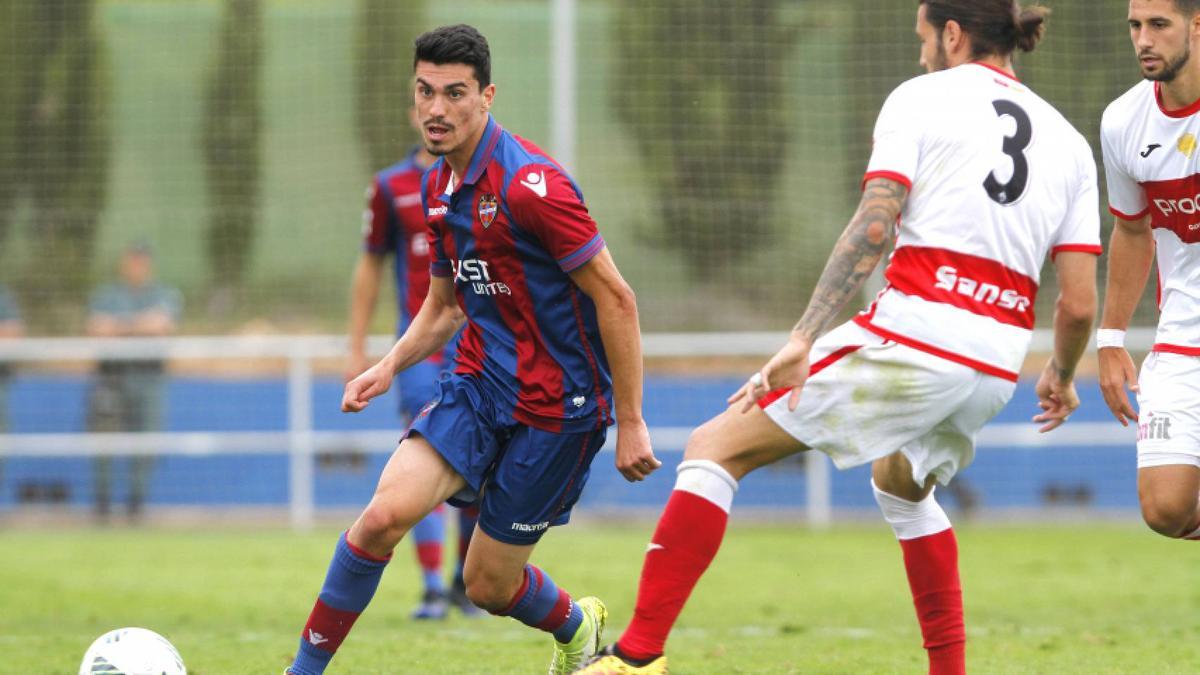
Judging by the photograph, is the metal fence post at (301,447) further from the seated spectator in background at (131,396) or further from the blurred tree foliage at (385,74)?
the blurred tree foliage at (385,74)

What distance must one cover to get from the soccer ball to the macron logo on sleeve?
180cm

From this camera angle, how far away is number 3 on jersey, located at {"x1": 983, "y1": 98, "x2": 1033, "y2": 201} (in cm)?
471

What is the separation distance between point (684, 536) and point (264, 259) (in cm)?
1900

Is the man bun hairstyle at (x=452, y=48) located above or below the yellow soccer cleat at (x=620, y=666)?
above

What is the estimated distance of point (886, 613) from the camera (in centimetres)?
850

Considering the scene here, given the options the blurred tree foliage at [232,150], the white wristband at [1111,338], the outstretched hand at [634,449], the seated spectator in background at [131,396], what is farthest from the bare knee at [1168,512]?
the blurred tree foliage at [232,150]

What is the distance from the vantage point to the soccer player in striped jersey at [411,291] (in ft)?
26.6

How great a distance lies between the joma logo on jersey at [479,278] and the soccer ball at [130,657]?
1469 mm

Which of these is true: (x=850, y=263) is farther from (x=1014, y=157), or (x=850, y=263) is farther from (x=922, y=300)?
(x=1014, y=157)

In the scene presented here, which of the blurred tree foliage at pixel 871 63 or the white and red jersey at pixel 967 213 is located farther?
the blurred tree foliage at pixel 871 63

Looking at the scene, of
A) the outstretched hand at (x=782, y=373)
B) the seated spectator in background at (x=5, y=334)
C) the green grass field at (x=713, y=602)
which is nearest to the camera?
the outstretched hand at (x=782, y=373)

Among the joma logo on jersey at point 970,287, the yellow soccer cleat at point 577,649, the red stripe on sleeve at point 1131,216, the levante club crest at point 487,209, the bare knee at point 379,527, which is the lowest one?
the yellow soccer cleat at point 577,649

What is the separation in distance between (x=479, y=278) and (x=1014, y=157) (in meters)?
1.69

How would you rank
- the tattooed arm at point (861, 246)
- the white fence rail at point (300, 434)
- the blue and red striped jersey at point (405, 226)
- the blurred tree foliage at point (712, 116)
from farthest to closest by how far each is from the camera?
the blurred tree foliage at point (712, 116), the white fence rail at point (300, 434), the blue and red striped jersey at point (405, 226), the tattooed arm at point (861, 246)
